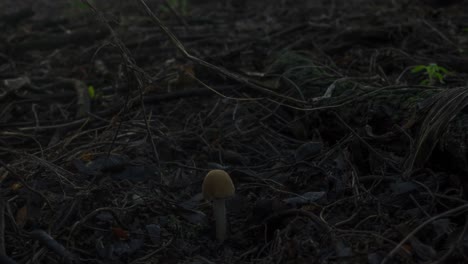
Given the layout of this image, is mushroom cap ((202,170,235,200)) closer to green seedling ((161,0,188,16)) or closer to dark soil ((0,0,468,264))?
dark soil ((0,0,468,264))

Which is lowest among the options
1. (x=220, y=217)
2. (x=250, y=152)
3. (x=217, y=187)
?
(x=250, y=152)

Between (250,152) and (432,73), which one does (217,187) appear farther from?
(432,73)

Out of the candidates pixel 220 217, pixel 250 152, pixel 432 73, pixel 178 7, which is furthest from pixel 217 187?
pixel 178 7

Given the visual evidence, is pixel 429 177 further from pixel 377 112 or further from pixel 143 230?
pixel 143 230

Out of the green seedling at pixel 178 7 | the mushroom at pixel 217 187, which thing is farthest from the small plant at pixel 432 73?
the green seedling at pixel 178 7

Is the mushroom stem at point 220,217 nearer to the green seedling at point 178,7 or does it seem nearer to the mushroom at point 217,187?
the mushroom at point 217,187

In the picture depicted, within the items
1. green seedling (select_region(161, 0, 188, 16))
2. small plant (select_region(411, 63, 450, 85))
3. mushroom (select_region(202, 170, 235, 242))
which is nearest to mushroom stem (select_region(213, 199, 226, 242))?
mushroom (select_region(202, 170, 235, 242))

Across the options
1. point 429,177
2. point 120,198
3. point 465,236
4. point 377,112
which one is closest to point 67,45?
point 120,198
